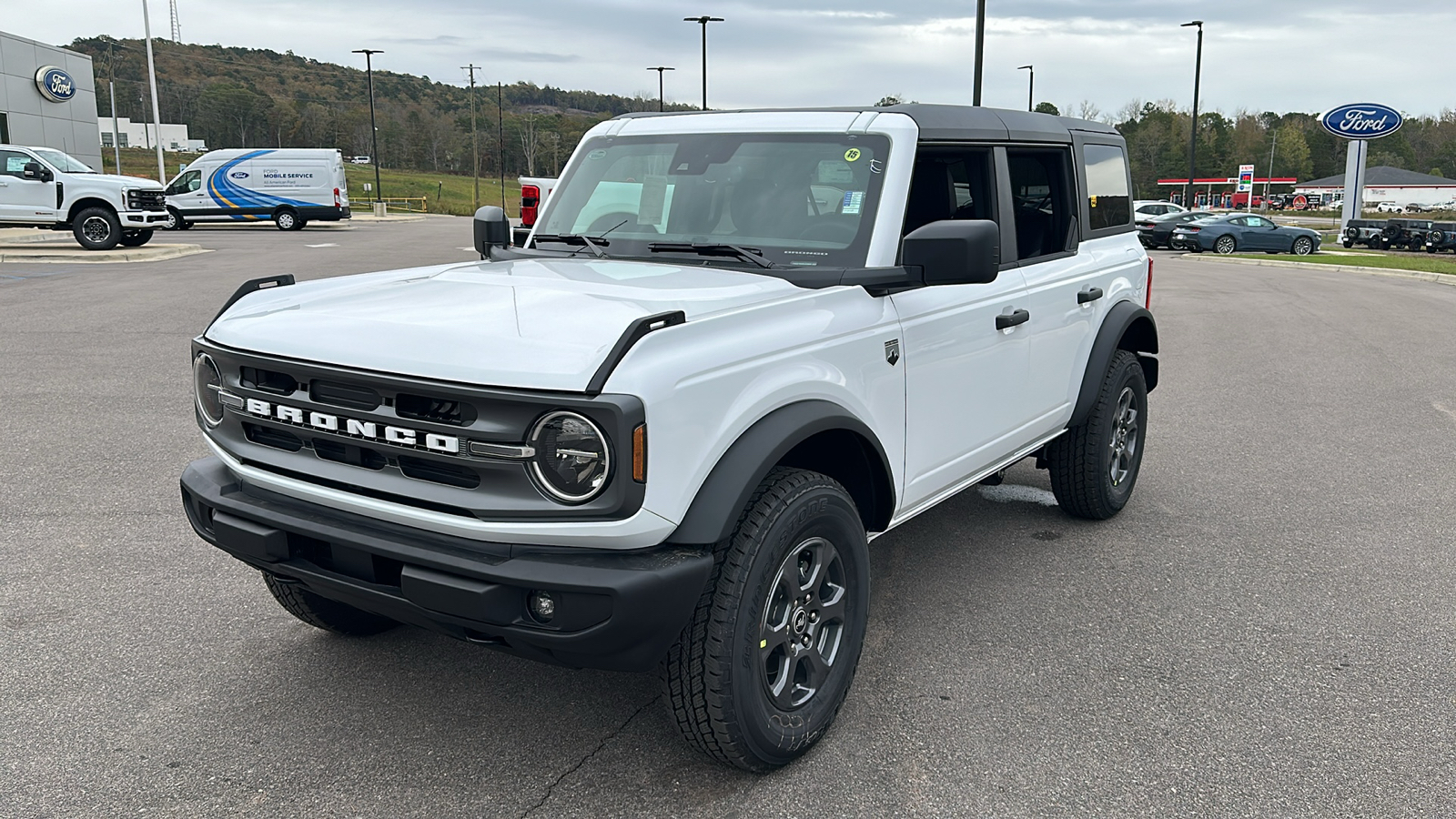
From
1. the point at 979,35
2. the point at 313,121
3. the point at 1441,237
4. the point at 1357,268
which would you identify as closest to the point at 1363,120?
the point at 1441,237

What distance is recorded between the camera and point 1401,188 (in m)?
96.2

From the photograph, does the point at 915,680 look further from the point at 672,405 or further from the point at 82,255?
the point at 82,255

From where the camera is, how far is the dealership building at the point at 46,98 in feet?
125

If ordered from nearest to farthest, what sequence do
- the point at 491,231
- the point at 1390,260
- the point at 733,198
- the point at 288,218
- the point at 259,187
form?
the point at 733,198 → the point at 491,231 → the point at 1390,260 → the point at 259,187 → the point at 288,218

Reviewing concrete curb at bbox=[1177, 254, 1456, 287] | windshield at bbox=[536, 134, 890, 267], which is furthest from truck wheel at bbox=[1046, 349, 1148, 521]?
concrete curb at bbox=[1177, 254, 1456, 287]

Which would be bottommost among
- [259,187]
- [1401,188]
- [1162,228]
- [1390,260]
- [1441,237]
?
[1390,260]

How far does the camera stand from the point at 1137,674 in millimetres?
3744

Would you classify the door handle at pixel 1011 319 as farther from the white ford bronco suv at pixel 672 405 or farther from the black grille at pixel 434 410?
the black grille at pixel 434 410

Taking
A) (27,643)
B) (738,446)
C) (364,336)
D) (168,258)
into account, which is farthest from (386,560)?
(168,258)

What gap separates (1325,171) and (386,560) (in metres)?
143

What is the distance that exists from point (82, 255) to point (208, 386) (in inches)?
828

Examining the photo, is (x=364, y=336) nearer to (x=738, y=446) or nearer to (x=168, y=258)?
(x=738, y=446)

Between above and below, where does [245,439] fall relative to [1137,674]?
above

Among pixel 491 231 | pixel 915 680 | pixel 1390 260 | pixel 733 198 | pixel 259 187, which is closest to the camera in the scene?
pixel 915 680
